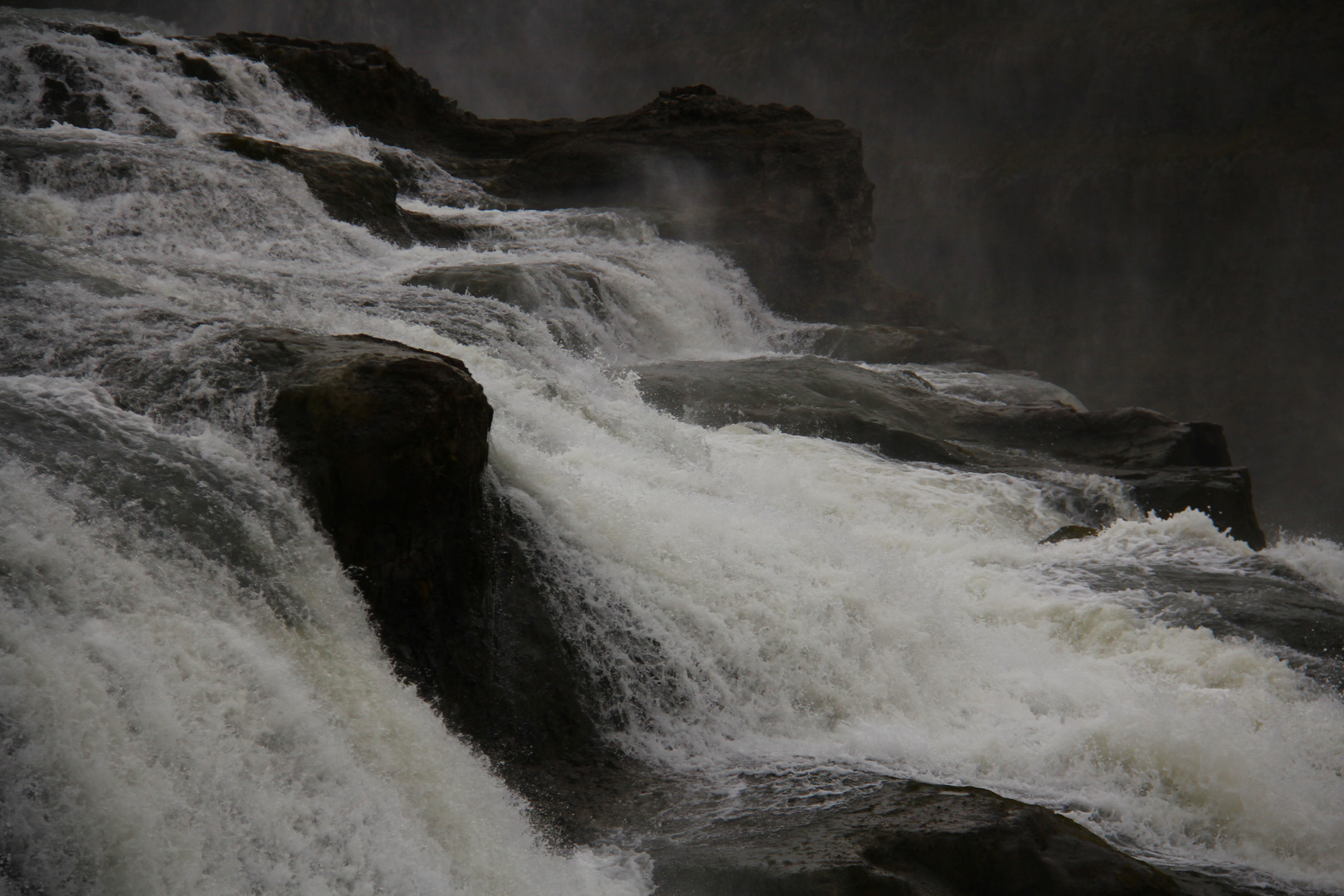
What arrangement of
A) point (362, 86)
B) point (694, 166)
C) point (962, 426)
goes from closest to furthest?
point (962, 426)
point (362, 86)
point (694, 166)

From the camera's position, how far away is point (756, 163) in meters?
17.0

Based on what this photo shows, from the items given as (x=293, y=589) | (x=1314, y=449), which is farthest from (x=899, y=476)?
(x=1314, y=449)

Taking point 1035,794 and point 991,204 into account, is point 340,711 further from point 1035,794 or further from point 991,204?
point 991,204

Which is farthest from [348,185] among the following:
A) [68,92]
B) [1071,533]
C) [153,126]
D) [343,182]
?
[1071,533]

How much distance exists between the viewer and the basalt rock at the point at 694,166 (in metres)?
15.9

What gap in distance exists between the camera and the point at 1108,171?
25781mm

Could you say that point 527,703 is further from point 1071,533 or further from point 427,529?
point 1071,533

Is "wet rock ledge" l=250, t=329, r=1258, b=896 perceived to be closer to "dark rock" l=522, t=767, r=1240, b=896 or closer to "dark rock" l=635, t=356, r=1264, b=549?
"dark rock" l=522, t=767, r=1240, b=896

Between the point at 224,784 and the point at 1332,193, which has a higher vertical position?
the point at 1332,193

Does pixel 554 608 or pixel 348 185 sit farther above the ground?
pixel 348 185

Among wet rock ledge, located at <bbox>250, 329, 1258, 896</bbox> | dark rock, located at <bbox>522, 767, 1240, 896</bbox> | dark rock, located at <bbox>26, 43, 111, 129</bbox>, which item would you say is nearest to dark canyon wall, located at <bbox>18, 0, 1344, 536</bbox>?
dark rock, located at <bbox>26, 43, 111, 129</bbox>

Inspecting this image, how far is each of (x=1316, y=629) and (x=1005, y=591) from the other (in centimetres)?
182

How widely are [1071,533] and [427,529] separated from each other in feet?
18.1

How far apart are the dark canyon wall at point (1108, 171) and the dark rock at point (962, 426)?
14038 mm
